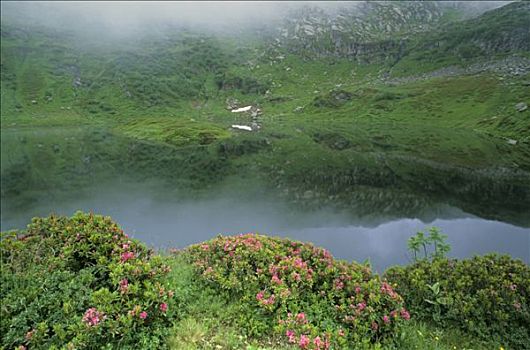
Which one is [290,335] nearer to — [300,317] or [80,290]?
[300,317]

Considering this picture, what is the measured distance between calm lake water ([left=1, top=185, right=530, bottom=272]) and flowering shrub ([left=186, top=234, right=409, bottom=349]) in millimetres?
11749

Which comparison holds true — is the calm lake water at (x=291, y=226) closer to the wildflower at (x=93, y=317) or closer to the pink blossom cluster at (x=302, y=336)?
the pink blossom cluster at (x=302, y=336)

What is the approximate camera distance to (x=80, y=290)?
28.2 feet

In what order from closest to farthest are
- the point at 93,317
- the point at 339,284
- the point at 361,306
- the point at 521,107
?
the point at 93,317 → the point at 361,306 → the point at 339,284 → the point at 521,107

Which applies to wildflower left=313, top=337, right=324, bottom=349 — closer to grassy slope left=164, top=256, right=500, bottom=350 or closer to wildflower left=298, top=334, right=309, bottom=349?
wildflower left=298, top=334, right=309, bottom=349

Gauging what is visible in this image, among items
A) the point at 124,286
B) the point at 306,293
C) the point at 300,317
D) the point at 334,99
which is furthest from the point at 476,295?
the point at 334,99

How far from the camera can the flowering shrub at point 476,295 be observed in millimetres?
10586

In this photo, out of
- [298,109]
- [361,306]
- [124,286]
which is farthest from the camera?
[298,109]

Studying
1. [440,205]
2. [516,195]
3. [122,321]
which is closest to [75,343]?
[122,321]

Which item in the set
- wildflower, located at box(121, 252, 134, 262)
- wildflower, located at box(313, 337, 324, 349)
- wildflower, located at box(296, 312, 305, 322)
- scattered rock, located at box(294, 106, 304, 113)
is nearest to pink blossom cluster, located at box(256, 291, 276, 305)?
wildflower, located at box(296, 312, 305, 322)

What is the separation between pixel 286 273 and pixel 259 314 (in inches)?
63.4

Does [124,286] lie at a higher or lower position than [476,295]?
higher

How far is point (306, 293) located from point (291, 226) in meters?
20.4

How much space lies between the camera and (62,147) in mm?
94875
